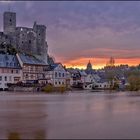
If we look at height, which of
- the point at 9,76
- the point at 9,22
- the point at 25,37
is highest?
the point at 9,22

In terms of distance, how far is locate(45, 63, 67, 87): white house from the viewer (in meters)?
91.7

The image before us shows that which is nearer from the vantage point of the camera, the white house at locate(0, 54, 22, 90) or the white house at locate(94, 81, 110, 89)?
the white house at locate(0, 54, 22, 90)

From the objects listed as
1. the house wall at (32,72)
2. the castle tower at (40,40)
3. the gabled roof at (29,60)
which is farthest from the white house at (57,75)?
the castle tower at (40,40)

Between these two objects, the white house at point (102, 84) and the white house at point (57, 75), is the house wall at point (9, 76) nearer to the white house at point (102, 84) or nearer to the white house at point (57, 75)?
the white house at point (57, 75)

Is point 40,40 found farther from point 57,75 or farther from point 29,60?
point 29,60

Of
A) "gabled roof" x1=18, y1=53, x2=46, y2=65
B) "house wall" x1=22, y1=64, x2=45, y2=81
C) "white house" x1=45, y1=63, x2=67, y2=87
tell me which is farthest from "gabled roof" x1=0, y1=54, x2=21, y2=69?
"white house" x1=45, y1=63, x2=67, y2=87

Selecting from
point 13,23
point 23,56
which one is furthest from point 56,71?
point 13,23

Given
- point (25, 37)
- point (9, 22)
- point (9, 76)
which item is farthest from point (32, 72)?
point (9, 22)

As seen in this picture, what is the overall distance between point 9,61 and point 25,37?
16.7m

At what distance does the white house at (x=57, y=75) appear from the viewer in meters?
91.7

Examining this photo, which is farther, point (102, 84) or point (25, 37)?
point (102, 84)

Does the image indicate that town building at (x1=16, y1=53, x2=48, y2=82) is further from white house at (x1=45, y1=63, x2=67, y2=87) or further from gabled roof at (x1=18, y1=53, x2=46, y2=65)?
white house at (x1=45, y1=63, x2=67, y2=87)

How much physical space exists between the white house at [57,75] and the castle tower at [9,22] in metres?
14.4

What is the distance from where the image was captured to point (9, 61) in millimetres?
83938
